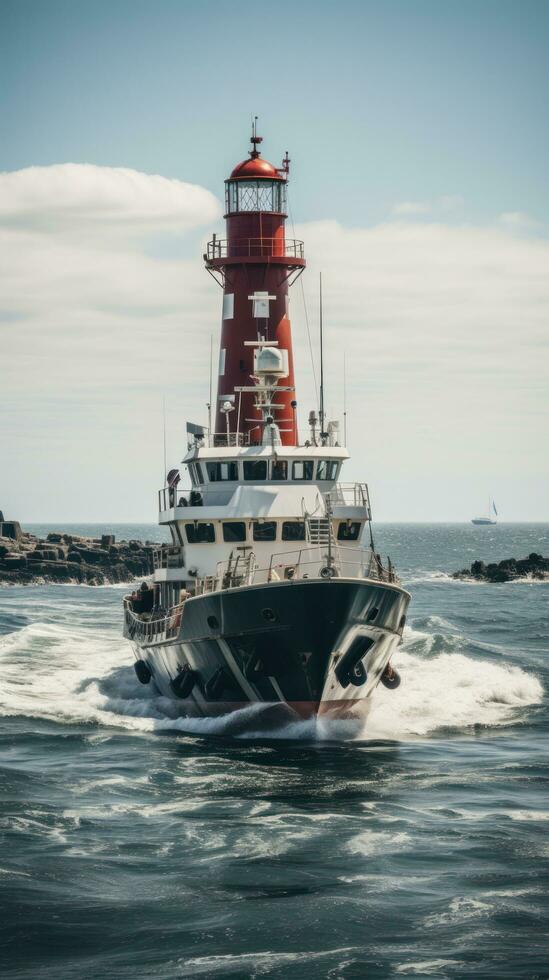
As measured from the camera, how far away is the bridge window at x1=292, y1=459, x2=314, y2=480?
32.4m

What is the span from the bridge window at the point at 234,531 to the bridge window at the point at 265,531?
32 centimetres

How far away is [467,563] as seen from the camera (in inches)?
5017

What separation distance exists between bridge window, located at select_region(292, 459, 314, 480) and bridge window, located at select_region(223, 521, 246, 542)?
2.07 m

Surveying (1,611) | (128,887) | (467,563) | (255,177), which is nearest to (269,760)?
(128,887)

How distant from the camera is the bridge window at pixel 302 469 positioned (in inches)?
1276

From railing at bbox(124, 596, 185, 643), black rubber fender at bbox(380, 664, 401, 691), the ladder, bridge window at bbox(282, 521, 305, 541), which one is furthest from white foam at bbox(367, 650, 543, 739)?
railing at bbox(124, 596, 185, 643)

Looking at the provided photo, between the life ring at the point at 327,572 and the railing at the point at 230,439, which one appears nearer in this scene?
the life ring at the point at 327,572

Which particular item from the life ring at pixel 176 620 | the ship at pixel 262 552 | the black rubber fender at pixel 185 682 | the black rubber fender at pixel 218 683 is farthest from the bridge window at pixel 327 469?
the black rubber fender at pixel 218 683

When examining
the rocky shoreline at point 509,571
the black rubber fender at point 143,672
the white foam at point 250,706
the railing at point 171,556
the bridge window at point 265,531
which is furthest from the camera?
the rocky shoreline at point 509,571

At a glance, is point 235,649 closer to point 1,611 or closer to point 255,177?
point 255,177

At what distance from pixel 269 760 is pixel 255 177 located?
718 inches

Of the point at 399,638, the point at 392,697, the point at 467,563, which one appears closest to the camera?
the point at 399,638

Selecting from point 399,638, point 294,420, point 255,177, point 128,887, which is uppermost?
point 255,177

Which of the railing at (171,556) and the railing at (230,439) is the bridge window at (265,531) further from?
the railing at (230,439)
